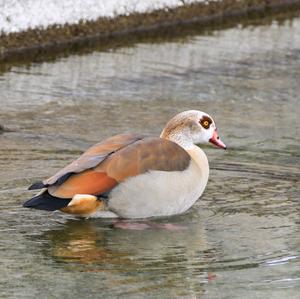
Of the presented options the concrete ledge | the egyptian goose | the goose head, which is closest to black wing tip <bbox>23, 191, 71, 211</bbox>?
the egyptian goose

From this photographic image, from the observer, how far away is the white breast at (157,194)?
26.2 ft

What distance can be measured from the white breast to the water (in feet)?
0.43

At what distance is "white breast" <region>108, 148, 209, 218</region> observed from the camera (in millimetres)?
7996

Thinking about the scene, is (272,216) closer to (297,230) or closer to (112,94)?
(297,230)

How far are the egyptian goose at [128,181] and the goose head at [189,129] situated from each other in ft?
0.79

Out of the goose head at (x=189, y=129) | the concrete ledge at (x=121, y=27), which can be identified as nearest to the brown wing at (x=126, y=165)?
the goose head at (x=189, y=129)

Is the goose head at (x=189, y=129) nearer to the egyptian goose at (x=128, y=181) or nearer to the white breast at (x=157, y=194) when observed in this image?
the egyptian goose at (x=128, y=181)

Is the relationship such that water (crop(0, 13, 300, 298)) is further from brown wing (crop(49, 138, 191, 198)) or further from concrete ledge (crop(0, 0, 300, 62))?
concrete ledge (crop(0, 0, 300, 62))

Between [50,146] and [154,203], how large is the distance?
2.23 metres

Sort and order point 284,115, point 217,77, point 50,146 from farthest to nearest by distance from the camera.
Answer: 1. point 217,77
2. point 284,115
3. point 50,146

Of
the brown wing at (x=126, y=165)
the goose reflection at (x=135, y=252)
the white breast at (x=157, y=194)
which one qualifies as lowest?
the goose reflection at (x=135, y=252)

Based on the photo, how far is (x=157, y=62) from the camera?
14.0 metres

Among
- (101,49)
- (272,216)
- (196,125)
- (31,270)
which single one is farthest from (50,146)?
(101,49)

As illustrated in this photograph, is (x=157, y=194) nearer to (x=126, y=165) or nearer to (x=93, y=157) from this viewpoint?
(x=126, y=165)
